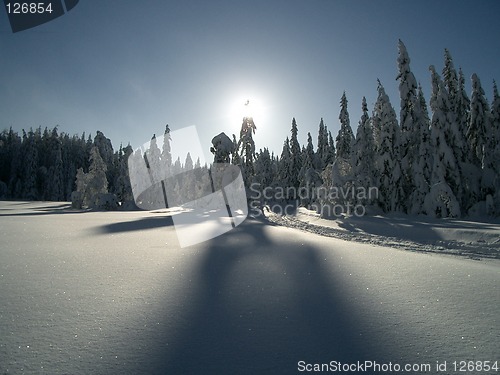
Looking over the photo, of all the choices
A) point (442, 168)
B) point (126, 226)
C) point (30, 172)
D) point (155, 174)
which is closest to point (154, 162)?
point (155, 174)

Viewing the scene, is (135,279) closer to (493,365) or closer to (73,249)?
(73,249)

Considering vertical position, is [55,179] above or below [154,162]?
above

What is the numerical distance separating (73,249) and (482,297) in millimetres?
8132

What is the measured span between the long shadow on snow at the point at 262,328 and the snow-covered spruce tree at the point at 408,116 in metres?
23.2

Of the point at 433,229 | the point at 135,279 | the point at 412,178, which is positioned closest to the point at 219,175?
the point at 412,178

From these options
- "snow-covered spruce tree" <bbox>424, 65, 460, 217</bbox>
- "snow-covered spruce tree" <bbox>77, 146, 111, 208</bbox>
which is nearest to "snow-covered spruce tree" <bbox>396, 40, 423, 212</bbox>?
"snow-covered spruce tree" <bbox>424, 65, 460, 217</bbox>

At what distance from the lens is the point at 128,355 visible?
2.22 metres

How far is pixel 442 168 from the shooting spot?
21.5 meters

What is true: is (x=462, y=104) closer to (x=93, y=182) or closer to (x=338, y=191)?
(x=338, y=191)

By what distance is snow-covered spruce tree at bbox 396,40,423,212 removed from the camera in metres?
23.5

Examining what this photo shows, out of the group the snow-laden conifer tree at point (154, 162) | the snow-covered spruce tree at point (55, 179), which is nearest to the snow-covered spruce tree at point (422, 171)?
the snow-laden conifer tree at point (154, 162)

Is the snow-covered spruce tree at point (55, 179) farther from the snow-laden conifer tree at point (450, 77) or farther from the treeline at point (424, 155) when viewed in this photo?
the snow-laden conifer tree at point (450, 77)

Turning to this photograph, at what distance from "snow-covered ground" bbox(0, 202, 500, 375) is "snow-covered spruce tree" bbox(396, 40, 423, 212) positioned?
70.1ft

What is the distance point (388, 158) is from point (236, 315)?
25.4 metres
